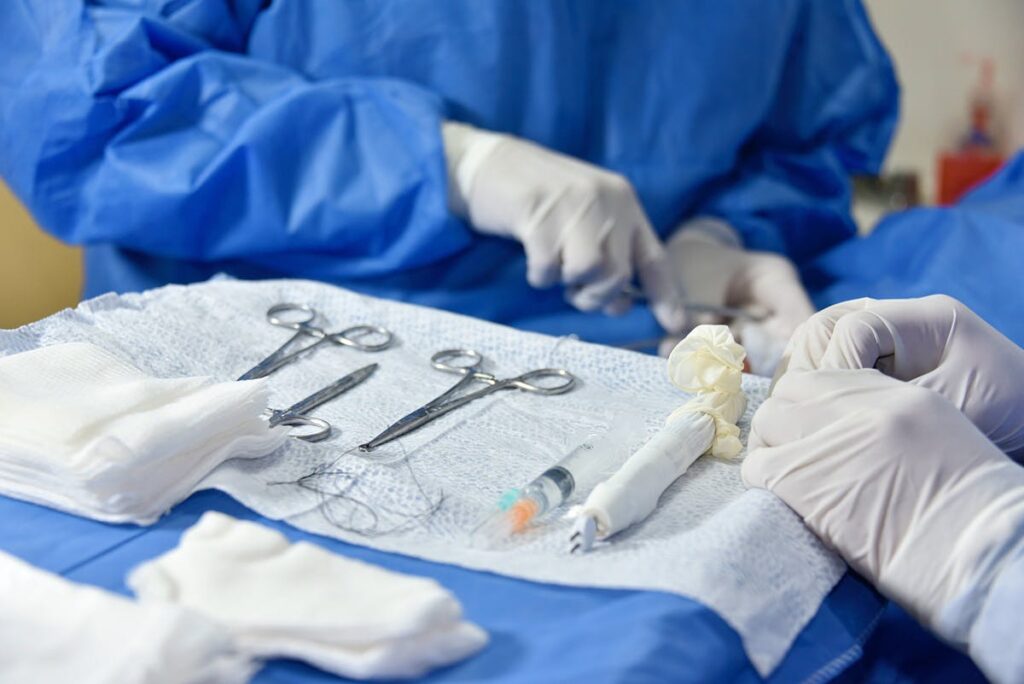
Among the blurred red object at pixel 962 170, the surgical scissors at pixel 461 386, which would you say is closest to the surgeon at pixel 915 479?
the surgical scissors at pixel 461 386

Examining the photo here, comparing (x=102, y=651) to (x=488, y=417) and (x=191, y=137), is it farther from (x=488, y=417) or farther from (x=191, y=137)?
(x=191, y=137)

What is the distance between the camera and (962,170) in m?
3.12

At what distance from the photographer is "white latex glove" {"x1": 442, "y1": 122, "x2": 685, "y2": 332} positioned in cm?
149

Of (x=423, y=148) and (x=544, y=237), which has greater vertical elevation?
(x=423, y=148)

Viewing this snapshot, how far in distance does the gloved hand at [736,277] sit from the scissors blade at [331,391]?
0.63m

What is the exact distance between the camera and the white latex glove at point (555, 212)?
149 cm

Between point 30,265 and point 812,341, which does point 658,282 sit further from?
point 30,265

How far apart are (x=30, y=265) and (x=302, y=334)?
28.6 inches

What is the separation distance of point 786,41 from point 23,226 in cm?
120

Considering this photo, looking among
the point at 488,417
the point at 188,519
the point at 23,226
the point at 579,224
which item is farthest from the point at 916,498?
the point at 23,226

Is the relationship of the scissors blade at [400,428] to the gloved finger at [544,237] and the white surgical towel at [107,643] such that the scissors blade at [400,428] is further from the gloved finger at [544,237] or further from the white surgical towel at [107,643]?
the gloved finger at [544,237]

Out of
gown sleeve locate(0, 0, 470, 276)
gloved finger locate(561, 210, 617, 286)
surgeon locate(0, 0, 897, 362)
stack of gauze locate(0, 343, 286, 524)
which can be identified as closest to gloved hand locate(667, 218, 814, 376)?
surgeon locate(0, 0, 897, 362)

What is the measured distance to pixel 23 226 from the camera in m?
1.69

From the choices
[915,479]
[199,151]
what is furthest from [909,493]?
[199,151]
